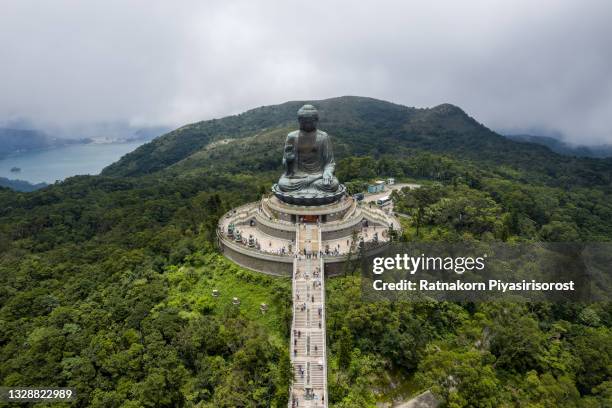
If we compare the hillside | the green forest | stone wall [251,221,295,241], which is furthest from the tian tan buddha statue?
the hillside

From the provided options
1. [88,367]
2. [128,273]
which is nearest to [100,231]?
[128,273]

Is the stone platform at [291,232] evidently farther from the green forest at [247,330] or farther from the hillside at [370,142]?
the hillside at [370,142]

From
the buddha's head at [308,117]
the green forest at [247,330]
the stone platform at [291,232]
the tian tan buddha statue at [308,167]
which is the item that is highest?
the buddha's head at [308,117]

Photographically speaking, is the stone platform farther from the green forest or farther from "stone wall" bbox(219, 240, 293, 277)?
the green forest

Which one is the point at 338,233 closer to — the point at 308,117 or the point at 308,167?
the point at 308,167

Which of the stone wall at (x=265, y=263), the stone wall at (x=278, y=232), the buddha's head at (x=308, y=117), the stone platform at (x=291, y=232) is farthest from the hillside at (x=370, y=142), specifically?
the stone wall at (x=265, y=263)

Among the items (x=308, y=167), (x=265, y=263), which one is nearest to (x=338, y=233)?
(x=265, y=263)

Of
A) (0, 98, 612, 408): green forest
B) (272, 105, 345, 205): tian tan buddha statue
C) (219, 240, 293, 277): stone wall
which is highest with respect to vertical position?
(272, 105, 345, 205): tian tan buddha statue
